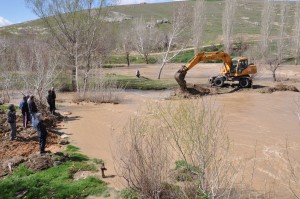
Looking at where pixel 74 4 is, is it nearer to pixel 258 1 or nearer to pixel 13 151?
pixel 13 151

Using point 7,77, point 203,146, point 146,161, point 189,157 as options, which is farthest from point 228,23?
point 203,146

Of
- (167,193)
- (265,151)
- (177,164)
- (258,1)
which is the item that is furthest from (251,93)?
(258,1)

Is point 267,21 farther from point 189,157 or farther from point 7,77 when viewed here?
point 189,157

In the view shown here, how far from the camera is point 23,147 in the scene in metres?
13.5

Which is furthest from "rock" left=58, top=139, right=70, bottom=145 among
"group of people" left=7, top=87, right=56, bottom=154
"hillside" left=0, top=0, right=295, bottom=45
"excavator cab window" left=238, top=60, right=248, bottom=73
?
"hillside" left=0, top=0, right=295, bottom=45

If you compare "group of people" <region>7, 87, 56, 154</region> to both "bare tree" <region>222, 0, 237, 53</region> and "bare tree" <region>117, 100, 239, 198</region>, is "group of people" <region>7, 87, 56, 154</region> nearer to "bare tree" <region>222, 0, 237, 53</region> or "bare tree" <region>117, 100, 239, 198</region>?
"bare tree" <region>117, 100, 239, 198</region>

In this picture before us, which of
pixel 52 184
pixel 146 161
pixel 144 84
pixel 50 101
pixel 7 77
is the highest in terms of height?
pixel 7 77

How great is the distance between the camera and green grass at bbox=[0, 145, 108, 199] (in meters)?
9.81

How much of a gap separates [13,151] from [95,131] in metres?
4.25

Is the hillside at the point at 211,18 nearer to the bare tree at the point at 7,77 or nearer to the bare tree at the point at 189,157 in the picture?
the bare tree at the point at 7,77

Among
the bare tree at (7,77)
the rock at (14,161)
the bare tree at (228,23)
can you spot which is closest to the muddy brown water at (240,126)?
the rock at (14,161)

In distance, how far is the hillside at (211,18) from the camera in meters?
82.8

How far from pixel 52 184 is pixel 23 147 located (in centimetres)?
382

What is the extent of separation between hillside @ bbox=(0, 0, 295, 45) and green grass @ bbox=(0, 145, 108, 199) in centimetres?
6472
